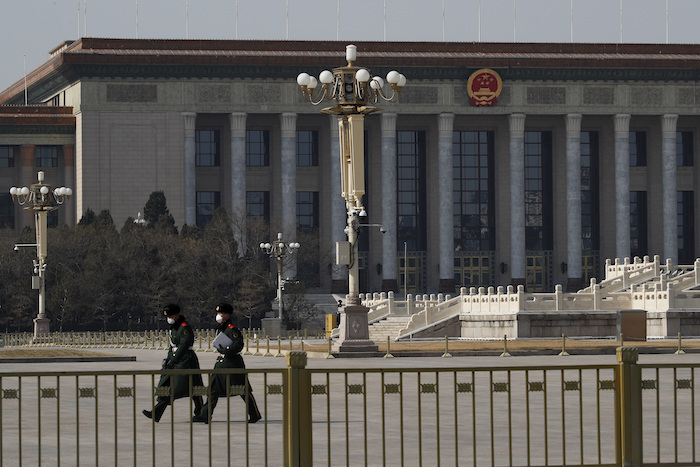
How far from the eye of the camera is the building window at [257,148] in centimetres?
10375

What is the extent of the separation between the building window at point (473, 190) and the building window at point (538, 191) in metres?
Answer: 2.87

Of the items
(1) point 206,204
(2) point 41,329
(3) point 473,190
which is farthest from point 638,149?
(2) point 41,329

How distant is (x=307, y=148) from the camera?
105000 mm

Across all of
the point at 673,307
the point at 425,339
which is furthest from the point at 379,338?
the point at 673,307

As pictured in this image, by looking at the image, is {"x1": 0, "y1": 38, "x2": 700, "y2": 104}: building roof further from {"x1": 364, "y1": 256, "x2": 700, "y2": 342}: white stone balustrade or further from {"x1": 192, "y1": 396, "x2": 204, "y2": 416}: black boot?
{"x1": 192, "y1": 396, "x2": 204, "y2": 416}: black boot

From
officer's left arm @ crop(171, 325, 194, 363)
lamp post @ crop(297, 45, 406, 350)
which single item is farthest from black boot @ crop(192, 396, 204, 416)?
lamp post @ crop(297, 45, 406, 350)

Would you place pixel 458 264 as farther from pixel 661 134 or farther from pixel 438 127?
pixel 661 134

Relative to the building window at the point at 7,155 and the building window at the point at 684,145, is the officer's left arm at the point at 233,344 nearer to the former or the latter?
the building window at the point at 7,155

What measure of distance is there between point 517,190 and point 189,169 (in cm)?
2342

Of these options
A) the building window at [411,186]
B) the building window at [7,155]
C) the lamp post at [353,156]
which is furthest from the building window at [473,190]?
the lamp post at [353,156]

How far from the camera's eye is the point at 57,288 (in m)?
68.9

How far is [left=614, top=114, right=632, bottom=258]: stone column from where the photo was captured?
10181 cm

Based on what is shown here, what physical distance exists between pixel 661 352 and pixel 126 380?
18.6 m

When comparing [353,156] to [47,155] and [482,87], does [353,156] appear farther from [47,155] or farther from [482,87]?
[47,155]
